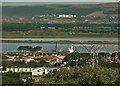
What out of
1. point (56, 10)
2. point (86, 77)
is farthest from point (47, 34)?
point (86, 77)

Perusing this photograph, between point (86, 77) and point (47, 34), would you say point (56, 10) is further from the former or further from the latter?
point (86, 77)

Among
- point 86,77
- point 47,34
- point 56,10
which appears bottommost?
point 47,34

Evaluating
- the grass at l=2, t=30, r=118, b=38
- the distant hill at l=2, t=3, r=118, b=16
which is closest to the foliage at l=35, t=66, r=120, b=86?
the distant hill at l=2, t=3, r=118, b=16

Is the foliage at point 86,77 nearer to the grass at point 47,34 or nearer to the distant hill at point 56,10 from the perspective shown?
the distant hill at point 56,10

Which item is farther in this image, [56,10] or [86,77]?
[56,10]

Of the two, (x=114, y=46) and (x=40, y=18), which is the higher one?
(x=40, y=18)

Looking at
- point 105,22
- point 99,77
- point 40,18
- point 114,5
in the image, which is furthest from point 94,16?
point 99,77

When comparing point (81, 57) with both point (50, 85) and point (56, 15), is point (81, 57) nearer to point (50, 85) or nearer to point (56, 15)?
point (56, 15)

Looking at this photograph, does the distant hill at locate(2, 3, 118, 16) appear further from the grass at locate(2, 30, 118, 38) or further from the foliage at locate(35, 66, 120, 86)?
the foliage at locate(35, 66, 120, 86)
